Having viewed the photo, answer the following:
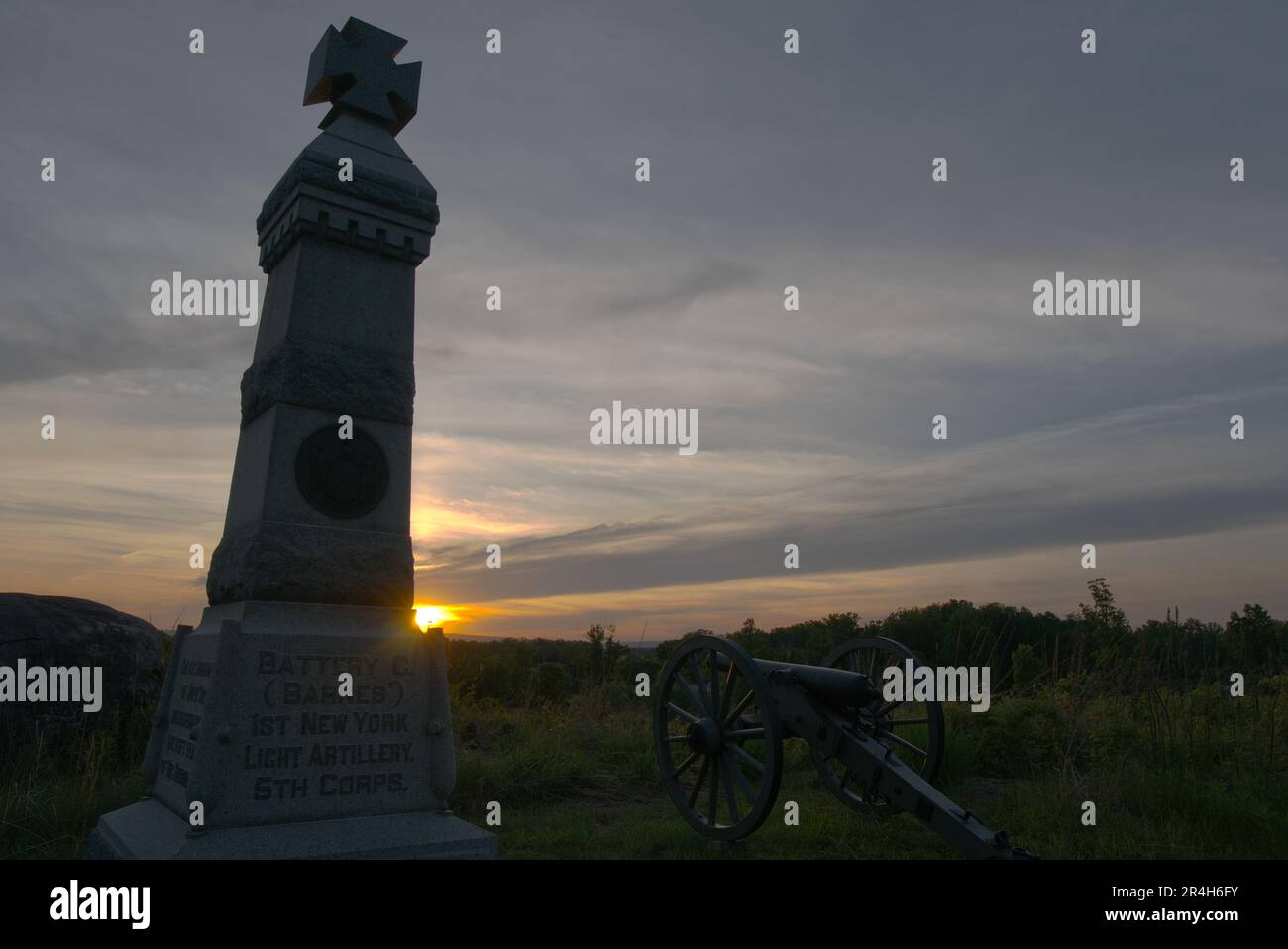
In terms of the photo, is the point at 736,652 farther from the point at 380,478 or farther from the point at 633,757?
the point at 633,757

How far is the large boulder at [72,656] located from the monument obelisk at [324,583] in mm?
3006

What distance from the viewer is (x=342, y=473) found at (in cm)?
548

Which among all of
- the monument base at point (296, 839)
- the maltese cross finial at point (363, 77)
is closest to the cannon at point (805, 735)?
the monument base at point (296, 839)

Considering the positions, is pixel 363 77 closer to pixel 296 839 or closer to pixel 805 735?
pixel 296 839

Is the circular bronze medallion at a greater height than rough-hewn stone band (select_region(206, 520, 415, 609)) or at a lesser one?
greater

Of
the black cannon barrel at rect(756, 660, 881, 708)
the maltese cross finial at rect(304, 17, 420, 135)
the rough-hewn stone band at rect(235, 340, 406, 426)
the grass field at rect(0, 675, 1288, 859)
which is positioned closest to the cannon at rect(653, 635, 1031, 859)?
the black cannon barrel at rect(756, 660, 881, 708)

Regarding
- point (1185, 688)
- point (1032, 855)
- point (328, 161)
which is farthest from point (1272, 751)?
point (328, 161)

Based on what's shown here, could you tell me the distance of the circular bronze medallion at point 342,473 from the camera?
5.38 meters

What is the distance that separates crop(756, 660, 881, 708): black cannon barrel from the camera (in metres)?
5.82

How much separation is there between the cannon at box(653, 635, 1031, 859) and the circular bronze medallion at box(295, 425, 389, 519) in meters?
2.50

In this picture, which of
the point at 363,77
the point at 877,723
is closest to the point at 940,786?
the point at 877,723

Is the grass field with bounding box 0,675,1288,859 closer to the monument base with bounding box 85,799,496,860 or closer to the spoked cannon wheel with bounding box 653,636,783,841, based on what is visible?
the spoked cannon wheel with bounding box 653,636,783,841

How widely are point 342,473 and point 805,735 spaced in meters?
3.45

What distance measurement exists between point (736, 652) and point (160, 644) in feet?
22.2
